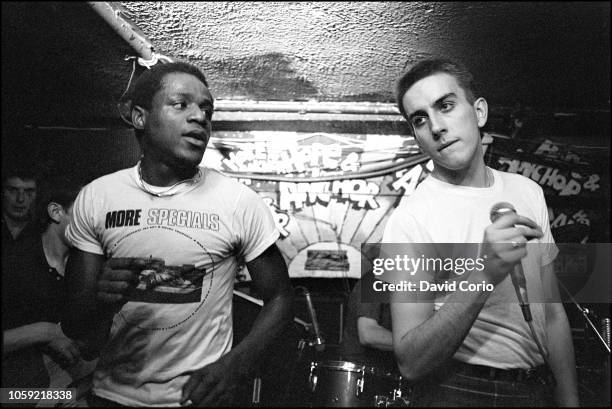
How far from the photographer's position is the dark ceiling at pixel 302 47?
→ 186cm

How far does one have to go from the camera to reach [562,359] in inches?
47.6

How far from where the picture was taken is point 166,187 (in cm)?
145

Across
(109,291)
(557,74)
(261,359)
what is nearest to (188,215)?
(109,291)

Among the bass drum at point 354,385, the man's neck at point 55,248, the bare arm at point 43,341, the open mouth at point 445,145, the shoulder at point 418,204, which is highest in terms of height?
the open mouth at point 445,145

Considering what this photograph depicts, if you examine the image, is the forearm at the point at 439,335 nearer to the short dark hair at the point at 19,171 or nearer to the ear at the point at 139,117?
the ear at the point at 139,117

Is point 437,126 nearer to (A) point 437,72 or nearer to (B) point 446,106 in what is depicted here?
(B) point 446,106

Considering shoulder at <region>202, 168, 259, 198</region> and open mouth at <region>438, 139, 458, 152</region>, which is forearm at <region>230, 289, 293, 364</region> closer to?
shoulder at <region>202, 168, 259, 198</region>

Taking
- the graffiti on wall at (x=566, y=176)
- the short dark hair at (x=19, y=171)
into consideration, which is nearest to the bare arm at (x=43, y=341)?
the short dark hair at (x=19, y=171)

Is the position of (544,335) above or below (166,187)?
below

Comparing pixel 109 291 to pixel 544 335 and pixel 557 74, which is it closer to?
pixel 544 335

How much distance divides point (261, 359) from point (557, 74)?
2196 mm

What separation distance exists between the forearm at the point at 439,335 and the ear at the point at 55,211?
1.53 metres

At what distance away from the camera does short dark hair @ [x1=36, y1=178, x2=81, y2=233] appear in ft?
6.05

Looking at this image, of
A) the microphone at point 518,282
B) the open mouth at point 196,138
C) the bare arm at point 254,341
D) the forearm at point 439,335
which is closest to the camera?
the forearm at point 439,335
